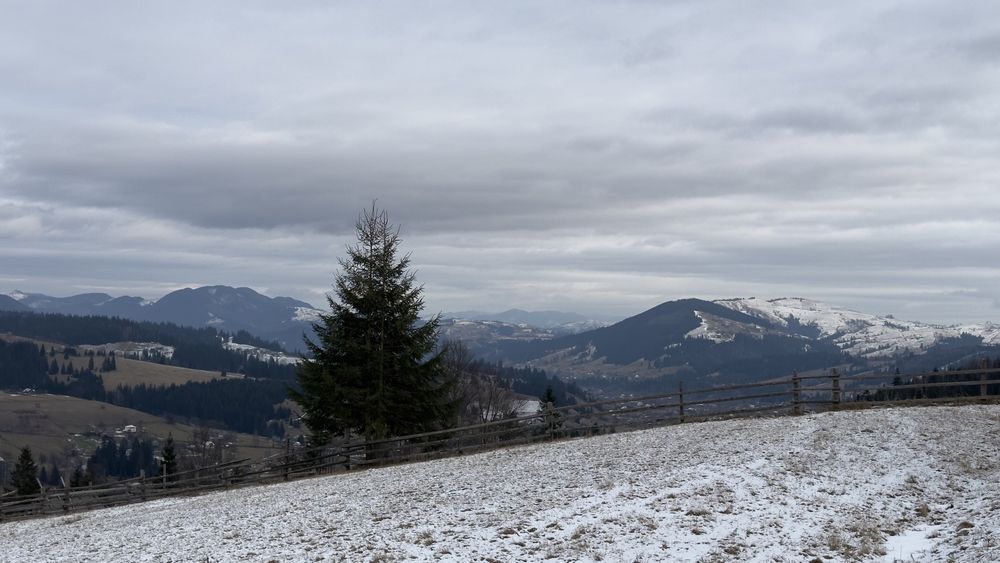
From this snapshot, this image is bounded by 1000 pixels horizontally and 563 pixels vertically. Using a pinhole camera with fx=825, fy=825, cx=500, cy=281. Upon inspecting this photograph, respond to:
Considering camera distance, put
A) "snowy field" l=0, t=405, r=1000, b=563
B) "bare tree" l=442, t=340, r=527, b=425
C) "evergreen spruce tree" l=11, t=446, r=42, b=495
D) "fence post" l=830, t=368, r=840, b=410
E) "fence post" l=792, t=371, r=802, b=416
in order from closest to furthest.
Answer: "snowy field" l=0, t=405, r=1000, b=563 → "fence post" l=792, t=371, r=802, b=416 → "fence post" l=830, t=368, r=840, b=410 → "bare tree" l=442, t=340, r=527, b=425 → "evergreen spruce tree" l=11, t=446, r=42, b=495

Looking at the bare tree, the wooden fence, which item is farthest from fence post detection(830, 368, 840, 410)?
the bare tree

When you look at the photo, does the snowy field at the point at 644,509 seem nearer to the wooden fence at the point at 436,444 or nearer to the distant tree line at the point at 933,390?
the wooden fence at the point at 436,444

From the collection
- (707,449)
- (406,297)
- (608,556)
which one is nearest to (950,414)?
(707,449)

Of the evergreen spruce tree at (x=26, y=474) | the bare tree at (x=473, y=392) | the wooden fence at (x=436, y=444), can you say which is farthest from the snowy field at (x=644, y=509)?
the evergreen spruce tree at (x=26, y=474)

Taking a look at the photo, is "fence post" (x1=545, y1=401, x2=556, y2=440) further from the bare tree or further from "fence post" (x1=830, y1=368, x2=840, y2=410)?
the bare tree

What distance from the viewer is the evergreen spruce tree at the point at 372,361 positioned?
37031mm

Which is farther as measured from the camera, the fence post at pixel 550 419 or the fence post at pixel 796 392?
the fence post at pixel 550 419

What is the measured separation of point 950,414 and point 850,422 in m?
4.44

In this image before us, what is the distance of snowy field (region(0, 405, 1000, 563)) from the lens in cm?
1694

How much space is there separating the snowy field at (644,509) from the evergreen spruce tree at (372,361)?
750cm

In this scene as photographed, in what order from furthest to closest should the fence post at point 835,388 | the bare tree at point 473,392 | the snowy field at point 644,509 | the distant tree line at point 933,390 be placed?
the bare tree at point 473,392
the distant tree line at point 933,390
the fence post at point 835,388
the snowy field at point 644,509

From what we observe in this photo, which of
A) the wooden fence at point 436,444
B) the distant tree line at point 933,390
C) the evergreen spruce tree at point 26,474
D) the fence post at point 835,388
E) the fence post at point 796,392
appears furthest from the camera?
the evergreen spruce tree at point 26,474

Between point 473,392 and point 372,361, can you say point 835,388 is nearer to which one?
point 372,361

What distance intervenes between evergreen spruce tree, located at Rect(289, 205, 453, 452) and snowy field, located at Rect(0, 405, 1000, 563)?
7.50 metres
